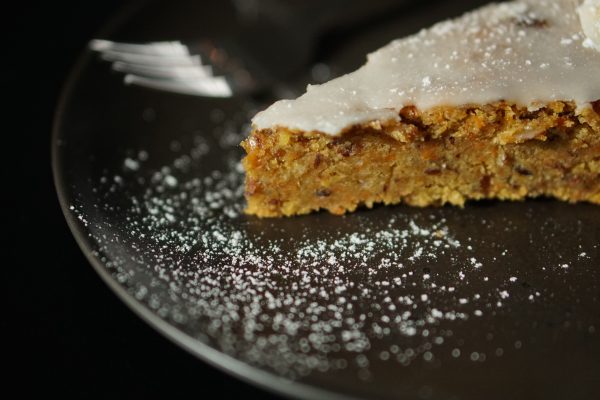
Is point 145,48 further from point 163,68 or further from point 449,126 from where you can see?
point 449,126

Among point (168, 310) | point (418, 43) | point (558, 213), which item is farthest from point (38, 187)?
point (558, 213)

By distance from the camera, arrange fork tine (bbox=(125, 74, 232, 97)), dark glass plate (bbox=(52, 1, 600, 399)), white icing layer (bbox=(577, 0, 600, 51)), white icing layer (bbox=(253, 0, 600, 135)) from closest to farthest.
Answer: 1. dark glass plate (bbox=(52, 1, 600, 399))
2. white icing layer (bbox=(253, 0, 600, 135))
3. white icing layer (bbox=(577, 0, 600, 51))
4. fork tine (bbox=(125, 74, 232, 97))

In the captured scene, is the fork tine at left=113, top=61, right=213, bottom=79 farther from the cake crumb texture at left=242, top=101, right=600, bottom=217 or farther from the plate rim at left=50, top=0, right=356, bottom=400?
the cake crumb texture at left=242, top=101, right=600, bottom=217

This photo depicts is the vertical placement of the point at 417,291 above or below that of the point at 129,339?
above

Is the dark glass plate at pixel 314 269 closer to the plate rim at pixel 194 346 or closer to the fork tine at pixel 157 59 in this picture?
the plate rim at pixel 194 346

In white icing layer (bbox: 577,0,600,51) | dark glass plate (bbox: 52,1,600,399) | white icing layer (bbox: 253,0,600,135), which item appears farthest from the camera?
white icing layer (bbox: 577,0,600,51)

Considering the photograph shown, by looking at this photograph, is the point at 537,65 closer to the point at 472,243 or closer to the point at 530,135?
the point at 530,135

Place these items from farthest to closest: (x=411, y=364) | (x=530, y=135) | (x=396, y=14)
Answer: (x=396, y=14), (x=530, y=135), (x=411, y=364)

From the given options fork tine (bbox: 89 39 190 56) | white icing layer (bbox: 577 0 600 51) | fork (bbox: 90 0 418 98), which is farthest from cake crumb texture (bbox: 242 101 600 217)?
fork tine (bbox: 89 39 190 56)

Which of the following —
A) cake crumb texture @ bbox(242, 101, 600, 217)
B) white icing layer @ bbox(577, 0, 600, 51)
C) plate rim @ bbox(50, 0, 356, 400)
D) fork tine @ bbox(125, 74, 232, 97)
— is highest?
white icing layer @ bbox(577, 0, 600, 51)
